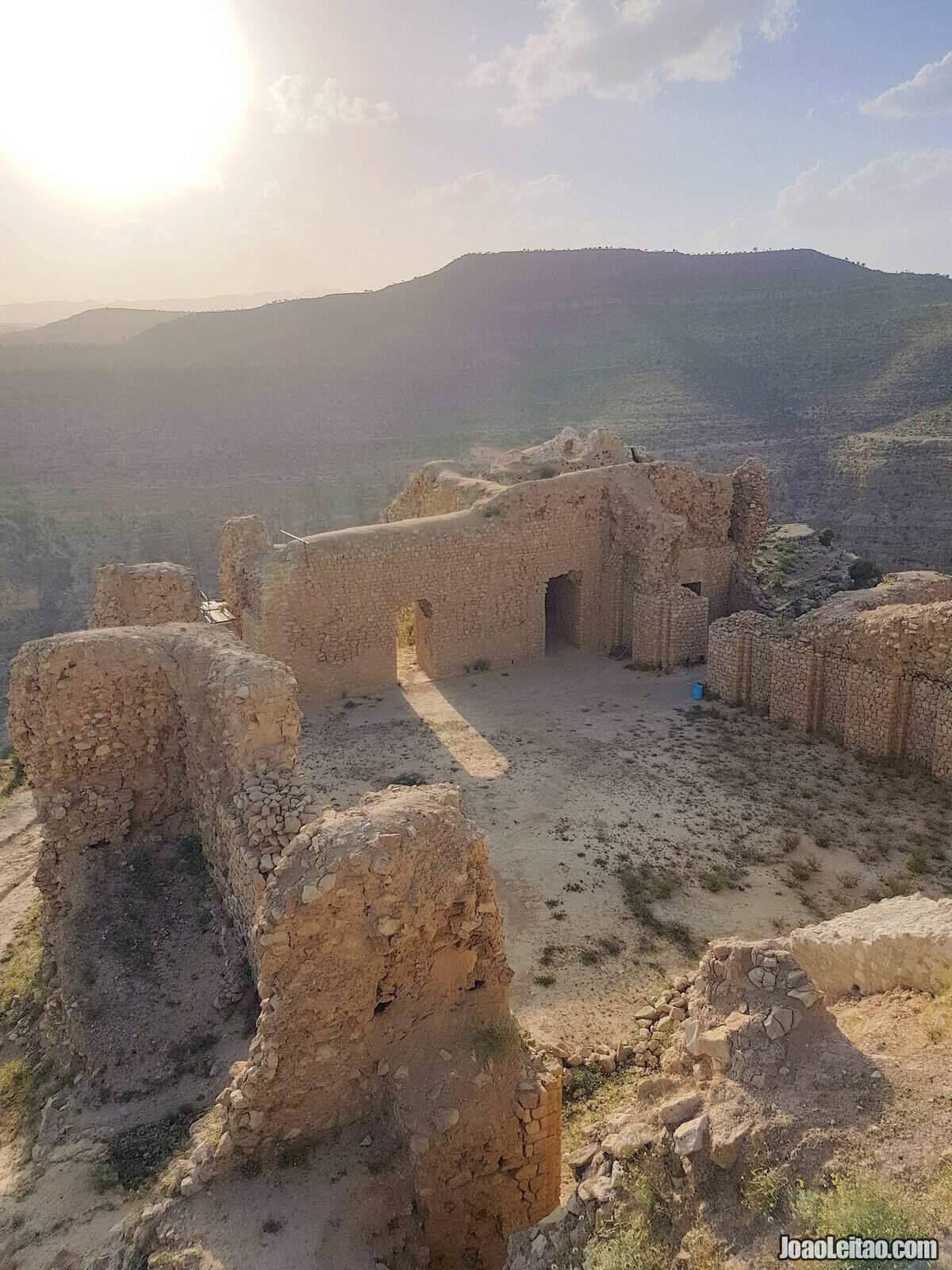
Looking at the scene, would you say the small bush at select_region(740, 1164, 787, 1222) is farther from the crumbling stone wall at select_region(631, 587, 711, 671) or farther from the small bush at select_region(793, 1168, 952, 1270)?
the crumbling stone wall at select_region(631, 587, 711, 671)

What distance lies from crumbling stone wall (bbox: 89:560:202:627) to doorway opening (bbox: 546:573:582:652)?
25.9ft

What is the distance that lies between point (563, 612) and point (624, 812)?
808 centimetres

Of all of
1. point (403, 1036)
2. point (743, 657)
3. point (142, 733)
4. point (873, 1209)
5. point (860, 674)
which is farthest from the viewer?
point (743, 657)

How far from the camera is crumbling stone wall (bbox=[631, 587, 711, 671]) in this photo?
Result: 16.3 metres

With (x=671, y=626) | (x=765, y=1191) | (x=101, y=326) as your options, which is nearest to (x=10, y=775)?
(x=671, y=626)

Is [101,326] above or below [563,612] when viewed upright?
above

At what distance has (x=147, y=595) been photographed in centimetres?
1234

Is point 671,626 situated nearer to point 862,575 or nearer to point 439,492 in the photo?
point 439,492

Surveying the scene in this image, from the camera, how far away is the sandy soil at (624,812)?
821 cm

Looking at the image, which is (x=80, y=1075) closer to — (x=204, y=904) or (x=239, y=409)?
(x=204, y=904)

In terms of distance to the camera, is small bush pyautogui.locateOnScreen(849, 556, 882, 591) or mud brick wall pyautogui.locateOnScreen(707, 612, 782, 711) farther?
small bush pyautogui.locateOnScreen(849, 556, 882, 591)

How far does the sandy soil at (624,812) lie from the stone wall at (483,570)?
3.52 feet

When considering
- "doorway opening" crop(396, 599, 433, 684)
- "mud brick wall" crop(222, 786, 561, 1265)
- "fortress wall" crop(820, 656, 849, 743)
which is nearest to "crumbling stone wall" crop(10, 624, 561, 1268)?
"mud brick wall" crop(222, 786, 561, 1265)

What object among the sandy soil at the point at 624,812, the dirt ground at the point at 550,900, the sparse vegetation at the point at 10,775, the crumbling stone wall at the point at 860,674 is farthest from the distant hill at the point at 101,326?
the crumbling stone wall at the point at 860,674
